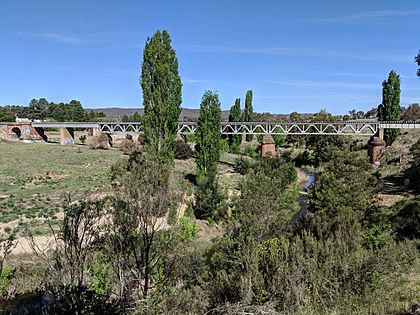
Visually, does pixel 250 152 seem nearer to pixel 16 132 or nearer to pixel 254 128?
pixel 254 128

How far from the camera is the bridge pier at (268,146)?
192 ft

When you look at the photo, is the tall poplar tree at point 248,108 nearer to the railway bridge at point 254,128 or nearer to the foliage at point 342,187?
the railway bridge at point 254,128

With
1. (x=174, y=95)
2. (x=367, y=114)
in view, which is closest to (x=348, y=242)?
(x=174, y=95)

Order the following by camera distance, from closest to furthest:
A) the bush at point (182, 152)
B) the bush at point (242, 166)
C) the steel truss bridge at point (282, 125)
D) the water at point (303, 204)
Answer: the water at point (303, 204), the bush at point (242, 166), the steel truss bridge at point (282, 125), the bush at point (182, 152)

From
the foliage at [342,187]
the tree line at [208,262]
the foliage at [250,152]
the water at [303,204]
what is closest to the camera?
the tree line at [208,262]

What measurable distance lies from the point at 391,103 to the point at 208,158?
28905 mm

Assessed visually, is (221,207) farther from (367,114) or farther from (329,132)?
(367,114)

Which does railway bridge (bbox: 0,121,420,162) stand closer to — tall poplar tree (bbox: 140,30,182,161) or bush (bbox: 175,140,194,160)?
bush (bbox: 175,140,194,160)

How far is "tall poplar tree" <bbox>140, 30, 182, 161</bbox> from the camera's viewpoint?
28.6m

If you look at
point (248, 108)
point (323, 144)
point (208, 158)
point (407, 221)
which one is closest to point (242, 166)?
point (323, 144)

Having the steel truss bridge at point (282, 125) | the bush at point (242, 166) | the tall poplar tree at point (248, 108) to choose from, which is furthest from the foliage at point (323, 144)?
the tall poplar tree at point (248, 108)

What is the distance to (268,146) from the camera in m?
59.0

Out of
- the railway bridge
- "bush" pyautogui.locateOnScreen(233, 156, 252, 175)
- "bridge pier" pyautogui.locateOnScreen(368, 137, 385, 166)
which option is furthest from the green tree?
the railway bridge

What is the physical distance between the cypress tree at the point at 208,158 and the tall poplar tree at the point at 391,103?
24781 millimetres
